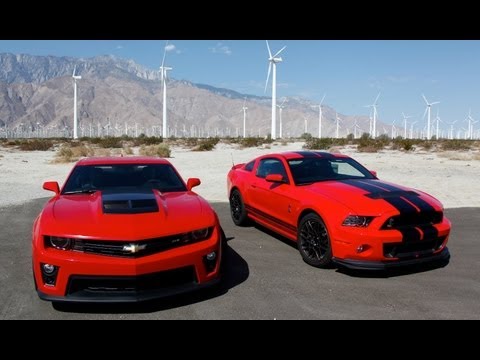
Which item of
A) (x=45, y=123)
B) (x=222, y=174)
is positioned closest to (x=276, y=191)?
(x=222, y=174)

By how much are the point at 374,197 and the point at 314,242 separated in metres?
0.95

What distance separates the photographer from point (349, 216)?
543 cm

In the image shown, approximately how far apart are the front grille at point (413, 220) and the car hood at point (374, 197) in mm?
60

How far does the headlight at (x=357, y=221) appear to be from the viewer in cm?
537

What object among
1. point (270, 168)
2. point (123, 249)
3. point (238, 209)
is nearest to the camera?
point (123, 249)

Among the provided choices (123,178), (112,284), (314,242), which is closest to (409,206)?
(314,242)

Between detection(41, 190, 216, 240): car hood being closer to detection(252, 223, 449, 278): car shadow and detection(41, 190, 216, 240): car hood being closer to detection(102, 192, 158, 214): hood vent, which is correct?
detection(102, 192, 158, 214): hood vent

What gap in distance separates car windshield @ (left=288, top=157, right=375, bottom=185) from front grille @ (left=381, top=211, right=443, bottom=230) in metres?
1.54

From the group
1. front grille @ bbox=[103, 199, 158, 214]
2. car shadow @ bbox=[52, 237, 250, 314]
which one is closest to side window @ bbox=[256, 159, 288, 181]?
car shadow @ bbox=[52, 237, 250, 314]

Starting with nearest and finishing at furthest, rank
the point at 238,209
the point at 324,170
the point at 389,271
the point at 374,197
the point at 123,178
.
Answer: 1. the point at 374,197
2. the point at 389,271
3. the point at 123,178
4. the point at 324,170
5. the point at 238,209

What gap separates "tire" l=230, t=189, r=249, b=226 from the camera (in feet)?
26.8

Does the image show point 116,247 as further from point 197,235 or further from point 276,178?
point 276,178
